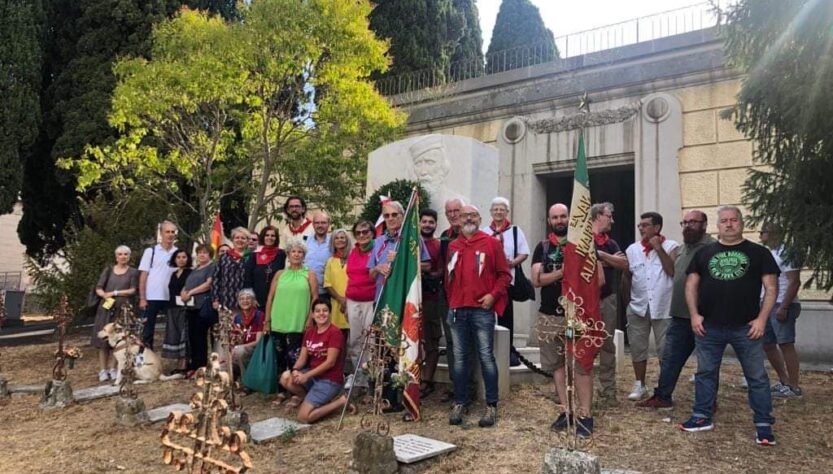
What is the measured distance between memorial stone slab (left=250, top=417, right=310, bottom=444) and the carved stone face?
3.13 metres

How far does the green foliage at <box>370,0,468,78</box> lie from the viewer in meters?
17.4

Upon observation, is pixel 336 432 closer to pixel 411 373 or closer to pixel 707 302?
pixel 411 373

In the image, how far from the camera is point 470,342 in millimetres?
4898

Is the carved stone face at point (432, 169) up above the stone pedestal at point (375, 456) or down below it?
above

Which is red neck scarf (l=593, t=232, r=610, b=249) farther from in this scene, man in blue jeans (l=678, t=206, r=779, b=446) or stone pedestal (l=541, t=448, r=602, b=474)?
stone pedestal (l=541, t=448, r=602, b=474)

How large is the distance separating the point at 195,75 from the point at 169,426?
7.56 meters

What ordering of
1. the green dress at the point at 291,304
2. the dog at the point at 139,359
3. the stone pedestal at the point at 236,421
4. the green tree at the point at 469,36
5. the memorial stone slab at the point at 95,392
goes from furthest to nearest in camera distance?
the green tree at the point at 469,36 → the dog at the point at 139,359 → the memorial stone slab at the point at 95,392 → the green dress at the point at 291,304 → the stone pedestal at the point at 236,421

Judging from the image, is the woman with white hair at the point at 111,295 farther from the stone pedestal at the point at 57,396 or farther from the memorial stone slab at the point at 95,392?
the stone pedestal at the point at 57,396

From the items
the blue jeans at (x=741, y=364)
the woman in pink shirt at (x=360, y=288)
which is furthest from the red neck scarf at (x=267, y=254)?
the blue jeans at (x=741, y=364)

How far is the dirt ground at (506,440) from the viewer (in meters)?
3.88

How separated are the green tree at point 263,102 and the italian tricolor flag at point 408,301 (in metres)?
4.99

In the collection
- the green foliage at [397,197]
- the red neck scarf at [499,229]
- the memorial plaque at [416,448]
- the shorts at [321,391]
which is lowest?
the memorial plaque at [416,448]

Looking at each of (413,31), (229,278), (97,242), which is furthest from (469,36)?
(229,278)

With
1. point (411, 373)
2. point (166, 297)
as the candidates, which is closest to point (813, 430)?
point (411, 373)
